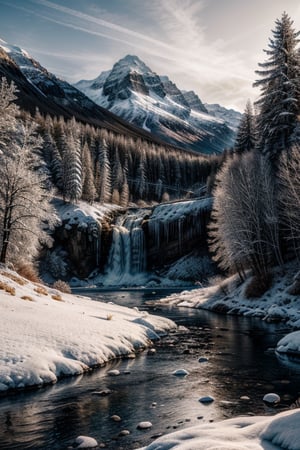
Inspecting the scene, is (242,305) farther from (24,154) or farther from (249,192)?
(24,154)

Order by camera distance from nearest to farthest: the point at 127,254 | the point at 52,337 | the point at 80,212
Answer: the point at 52,337
the point at 127,254
the point at 80,212

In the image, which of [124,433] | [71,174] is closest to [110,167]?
[71,174]

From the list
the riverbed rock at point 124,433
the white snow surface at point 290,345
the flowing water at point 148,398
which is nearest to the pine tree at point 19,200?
the flowing water at point 148,398

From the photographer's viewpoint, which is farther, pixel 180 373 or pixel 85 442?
pixel 180 373

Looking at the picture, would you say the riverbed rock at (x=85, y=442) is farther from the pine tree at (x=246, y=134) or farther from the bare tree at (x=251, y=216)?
the pine tree at (x=246, y=134)

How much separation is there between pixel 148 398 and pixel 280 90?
31.6 m

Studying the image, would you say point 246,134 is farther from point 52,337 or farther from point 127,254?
point 52,337

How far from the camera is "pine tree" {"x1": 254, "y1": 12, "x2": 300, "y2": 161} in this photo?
3556cm

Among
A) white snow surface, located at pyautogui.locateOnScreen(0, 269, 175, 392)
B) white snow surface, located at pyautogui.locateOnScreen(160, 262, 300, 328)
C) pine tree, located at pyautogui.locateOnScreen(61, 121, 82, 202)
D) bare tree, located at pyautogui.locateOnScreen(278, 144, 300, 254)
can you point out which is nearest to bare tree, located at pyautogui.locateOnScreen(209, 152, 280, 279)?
bare tree, located at pyautogui.locateOnScreen(278, 144, 300, 254)

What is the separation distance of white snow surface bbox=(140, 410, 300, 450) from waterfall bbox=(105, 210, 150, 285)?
64197 millimetres

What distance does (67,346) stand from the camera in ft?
50.7

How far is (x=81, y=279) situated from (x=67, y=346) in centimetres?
5778

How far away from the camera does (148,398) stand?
12234 millimetres

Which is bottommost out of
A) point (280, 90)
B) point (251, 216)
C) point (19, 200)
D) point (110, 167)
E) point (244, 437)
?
point (244, 437)
